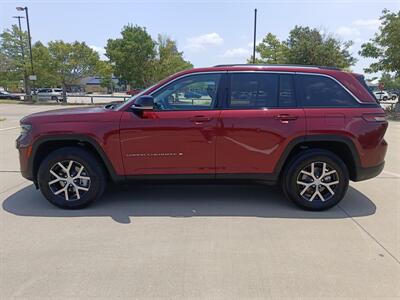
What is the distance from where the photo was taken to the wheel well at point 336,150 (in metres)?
4.47

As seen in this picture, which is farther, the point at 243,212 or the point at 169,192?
the point at 169,192

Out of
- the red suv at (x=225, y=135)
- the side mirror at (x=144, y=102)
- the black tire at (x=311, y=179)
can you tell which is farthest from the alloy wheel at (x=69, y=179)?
the black tire at (x=311, y=179)

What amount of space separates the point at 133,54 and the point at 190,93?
2812 centimetres

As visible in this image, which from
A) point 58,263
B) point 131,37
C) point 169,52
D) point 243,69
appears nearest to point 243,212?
point 243,69

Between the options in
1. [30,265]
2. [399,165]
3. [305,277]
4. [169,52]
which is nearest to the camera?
[305,277]

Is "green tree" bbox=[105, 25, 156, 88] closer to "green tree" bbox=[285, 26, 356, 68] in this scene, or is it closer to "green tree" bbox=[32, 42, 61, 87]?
"green tree" bbox=[32, 42, 61, 87]

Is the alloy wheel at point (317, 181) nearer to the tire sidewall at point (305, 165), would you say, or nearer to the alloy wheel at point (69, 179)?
the tire sidewall at point (305, 165)

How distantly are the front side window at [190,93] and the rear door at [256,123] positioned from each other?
0.21 metres

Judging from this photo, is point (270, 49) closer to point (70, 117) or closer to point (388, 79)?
point (388, 79)

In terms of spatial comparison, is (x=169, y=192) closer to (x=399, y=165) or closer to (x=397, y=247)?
(x=397, y=247)

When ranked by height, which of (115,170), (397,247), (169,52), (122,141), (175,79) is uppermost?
(169,52)

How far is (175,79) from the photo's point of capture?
4434mm

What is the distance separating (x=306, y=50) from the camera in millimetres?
27422

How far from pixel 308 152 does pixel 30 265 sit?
11.1 feet
